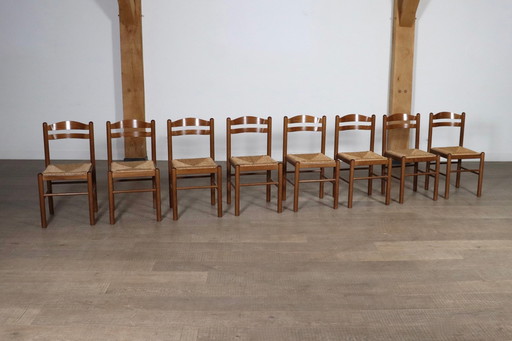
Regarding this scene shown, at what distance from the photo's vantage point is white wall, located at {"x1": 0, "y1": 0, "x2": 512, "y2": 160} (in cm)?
648

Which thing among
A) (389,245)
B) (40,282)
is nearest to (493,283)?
(389,245)

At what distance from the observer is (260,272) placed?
129 inches

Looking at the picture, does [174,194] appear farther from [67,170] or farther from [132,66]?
[132,66]

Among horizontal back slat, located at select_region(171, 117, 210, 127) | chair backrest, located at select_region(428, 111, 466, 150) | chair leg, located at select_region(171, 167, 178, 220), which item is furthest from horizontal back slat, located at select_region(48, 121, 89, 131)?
chair backrest, located at select_region(428, 111, 466, 150)

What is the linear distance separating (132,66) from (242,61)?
4.34 feet

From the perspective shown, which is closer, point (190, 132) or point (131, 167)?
point (131, 167)

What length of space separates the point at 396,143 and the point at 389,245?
319cm

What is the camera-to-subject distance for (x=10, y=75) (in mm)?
6605

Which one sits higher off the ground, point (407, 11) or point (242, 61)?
point (407, 11)

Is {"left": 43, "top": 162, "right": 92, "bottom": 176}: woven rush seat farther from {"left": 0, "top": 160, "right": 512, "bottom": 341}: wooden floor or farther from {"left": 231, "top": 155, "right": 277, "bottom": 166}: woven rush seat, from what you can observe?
{"left": 231, "top": 155, "right": 277, "bottom": 166}: woven rush seat

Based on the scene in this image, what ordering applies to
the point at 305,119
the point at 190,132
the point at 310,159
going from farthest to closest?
the point at 305,119, the point at 190,132, the point at 310,159

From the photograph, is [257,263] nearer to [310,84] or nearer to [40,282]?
[40,282]

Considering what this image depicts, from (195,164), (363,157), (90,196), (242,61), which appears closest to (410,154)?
(363,157)

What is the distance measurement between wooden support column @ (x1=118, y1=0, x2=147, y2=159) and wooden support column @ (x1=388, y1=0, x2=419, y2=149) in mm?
3058
